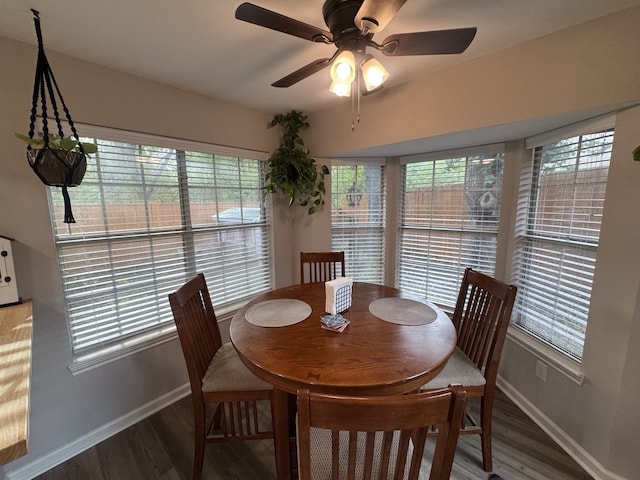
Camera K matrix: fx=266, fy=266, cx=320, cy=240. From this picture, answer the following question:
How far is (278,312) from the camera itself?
159cm

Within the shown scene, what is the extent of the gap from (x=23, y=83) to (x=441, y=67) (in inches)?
94.6

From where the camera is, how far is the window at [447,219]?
90.1 inches

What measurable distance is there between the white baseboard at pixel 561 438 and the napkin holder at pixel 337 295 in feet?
5.08

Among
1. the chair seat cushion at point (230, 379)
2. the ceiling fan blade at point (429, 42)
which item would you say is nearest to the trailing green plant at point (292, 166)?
the ceiling fan blade at point (429, 42)

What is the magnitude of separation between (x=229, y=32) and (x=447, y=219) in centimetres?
223

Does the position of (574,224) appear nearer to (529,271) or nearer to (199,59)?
(529,271)

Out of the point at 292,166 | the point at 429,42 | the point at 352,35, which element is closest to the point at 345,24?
the point at 352,35

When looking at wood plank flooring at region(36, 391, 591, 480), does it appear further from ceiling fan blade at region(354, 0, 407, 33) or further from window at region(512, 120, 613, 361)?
ceiling fan blade at region(354, 0, 407, 33)

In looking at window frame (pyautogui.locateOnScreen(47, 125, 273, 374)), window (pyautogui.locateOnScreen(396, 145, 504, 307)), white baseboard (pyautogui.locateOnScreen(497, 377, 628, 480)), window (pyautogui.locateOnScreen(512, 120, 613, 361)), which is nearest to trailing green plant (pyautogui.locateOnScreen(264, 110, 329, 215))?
window frame (pyautogui.locateOnScreen(47, 125, 273, 374))

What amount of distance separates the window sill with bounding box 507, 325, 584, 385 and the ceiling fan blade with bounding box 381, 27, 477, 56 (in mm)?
1900

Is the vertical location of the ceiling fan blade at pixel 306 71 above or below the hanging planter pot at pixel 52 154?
above

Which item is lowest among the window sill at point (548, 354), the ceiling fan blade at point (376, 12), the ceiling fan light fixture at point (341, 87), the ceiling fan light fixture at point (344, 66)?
the window sill at point (548, 354)

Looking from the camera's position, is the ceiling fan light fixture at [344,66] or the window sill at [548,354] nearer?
the ceiling fan light fixture at [344,66]

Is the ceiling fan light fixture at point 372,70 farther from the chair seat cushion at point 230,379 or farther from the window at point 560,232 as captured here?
the chair seat cushion at point 230,379
